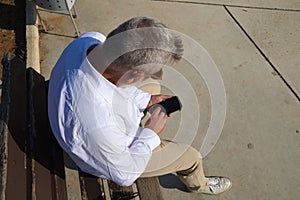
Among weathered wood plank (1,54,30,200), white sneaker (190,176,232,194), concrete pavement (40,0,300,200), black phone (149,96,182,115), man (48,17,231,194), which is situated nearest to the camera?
weathered wood plank (1,54,30,200)

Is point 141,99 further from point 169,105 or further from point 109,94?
point 109,94

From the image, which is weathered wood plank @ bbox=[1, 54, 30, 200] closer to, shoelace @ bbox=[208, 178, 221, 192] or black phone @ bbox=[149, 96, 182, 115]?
black phone @ bbox=[149, 96, 182, 115]

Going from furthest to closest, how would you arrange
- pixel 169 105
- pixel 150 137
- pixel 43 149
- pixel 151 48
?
pixel 169 105 → pixel 150 137 → pixel 43 149 → pixel 151 48

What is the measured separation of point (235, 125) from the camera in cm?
337

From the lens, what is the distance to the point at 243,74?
3740mm

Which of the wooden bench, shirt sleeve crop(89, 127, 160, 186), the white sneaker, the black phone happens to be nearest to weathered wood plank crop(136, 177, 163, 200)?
the wooden bench

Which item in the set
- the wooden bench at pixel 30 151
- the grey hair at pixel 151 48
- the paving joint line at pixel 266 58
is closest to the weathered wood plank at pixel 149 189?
the wooden bench at pixel 30 151

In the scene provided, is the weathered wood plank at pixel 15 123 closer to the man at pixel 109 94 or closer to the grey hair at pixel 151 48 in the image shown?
the man at pixel 109 94

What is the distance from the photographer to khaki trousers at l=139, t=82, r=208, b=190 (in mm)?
2354

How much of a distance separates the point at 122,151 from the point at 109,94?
0.27m

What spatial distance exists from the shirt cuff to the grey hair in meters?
0.46

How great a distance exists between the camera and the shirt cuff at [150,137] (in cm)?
221

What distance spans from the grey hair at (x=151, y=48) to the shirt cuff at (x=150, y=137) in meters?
0.46

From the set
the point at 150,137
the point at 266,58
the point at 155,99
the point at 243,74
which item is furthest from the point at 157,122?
the point at 266,58
